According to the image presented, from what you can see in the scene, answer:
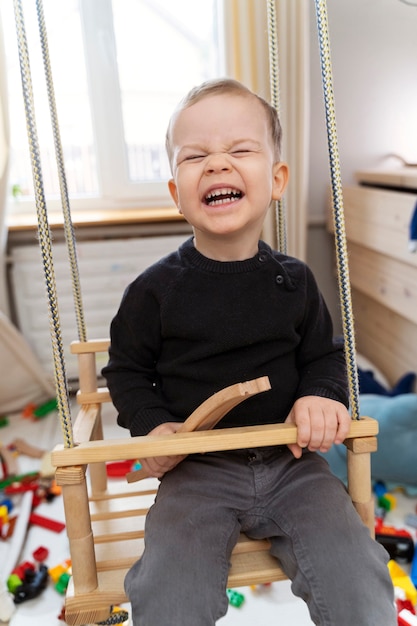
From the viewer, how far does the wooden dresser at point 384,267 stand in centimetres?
164

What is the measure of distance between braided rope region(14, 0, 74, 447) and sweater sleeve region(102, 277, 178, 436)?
193 mm

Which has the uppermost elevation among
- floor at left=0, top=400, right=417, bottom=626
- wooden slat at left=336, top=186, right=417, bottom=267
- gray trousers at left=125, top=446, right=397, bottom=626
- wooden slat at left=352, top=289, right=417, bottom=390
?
wooden slat at left=336, top=186, right=417, bottom=267

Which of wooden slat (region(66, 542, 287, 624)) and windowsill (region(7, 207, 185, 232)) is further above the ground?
windowsill (region(7, 207, 185, 232))

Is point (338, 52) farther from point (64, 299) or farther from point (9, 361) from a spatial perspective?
point (9, 361)

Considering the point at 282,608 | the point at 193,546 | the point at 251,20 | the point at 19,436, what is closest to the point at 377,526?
the point at 282,608

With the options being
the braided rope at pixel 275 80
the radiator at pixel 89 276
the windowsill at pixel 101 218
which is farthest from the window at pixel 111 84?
the braided rope at pixel 275 80

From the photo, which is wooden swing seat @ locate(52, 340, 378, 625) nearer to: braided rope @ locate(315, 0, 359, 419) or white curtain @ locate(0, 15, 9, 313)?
braided rope @ locate(315, 0, 359, 419)

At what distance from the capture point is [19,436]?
1870mm

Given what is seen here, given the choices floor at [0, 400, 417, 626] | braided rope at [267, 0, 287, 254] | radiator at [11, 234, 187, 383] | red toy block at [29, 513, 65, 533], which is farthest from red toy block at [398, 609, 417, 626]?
radiator at [11, 234, 187, 383]

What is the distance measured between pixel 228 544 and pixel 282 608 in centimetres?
50

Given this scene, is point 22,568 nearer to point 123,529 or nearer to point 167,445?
point 123,529

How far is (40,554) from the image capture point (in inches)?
50.5

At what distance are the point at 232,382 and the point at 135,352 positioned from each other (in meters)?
0.16

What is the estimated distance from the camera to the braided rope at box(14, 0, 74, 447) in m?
0.60
